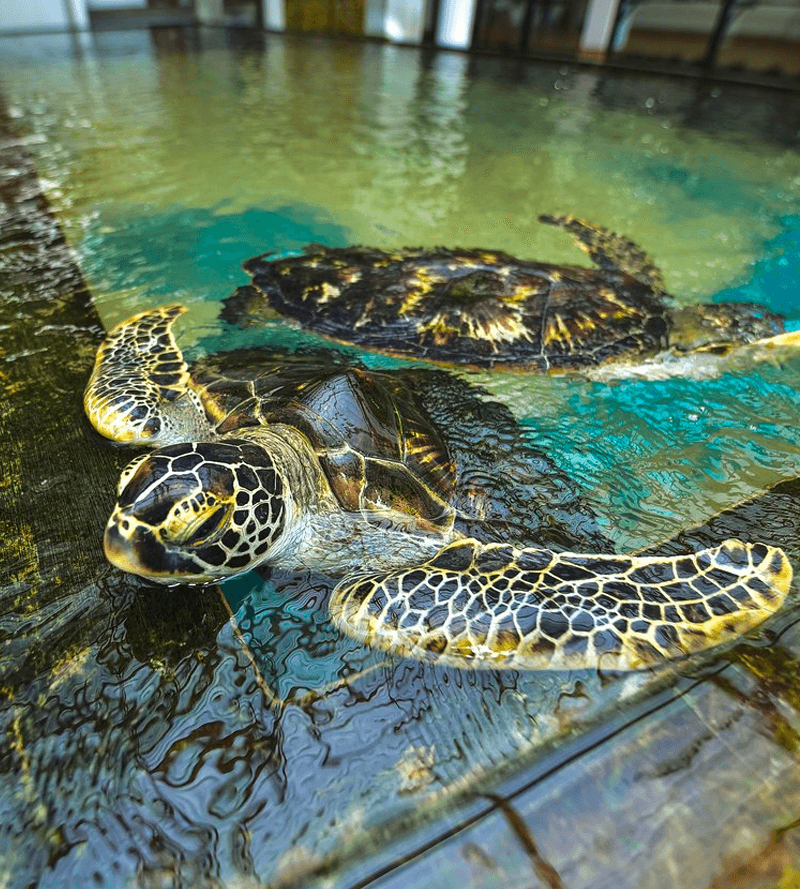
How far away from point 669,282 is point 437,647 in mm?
3996

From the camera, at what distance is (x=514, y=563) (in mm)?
2172

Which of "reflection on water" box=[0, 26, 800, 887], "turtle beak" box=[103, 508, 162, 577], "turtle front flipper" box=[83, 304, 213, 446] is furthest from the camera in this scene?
"turtle front flipper" box=[83, 304, 213, 446]

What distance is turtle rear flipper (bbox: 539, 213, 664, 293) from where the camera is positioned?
4578 millimetres

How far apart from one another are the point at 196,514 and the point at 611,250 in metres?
4.42

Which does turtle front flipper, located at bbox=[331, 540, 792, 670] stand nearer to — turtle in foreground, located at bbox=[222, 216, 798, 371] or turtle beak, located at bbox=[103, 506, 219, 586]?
turtle beak, located at bbox=[103, 506, 219, 586]

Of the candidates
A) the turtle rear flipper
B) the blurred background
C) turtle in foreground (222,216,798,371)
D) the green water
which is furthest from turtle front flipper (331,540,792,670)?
the blurred background

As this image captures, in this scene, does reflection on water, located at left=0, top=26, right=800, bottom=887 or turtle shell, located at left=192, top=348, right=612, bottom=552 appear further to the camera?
turtle shell, located at left=192, top=348, right=612, bottom=552

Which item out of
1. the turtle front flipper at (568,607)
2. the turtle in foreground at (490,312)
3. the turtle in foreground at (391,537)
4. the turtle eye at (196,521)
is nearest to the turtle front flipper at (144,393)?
the turtle in foreground at (391,537)

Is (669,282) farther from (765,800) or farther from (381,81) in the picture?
(381,81)

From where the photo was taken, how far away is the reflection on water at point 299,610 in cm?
143

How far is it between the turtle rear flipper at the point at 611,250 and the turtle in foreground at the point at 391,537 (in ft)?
8.91

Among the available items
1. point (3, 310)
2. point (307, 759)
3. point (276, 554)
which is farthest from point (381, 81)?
point (307, 759)

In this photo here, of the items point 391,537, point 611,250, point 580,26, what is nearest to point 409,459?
point 391,537

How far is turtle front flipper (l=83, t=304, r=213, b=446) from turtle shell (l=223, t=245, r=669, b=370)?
2.38 ft
